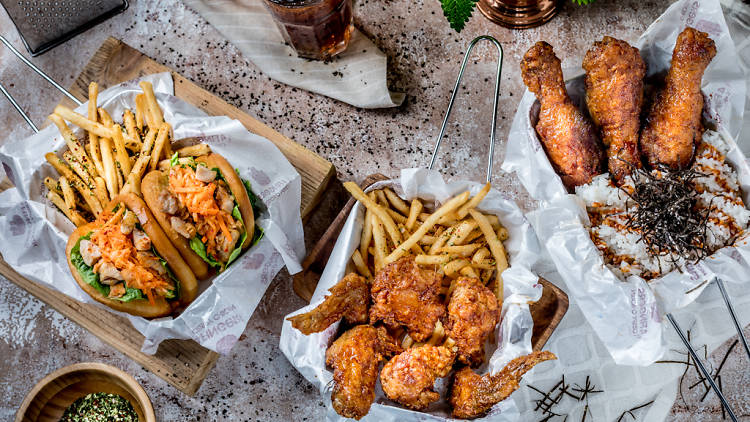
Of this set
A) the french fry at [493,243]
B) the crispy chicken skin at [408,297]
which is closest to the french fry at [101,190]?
the crispy chicken skin at [408,297]

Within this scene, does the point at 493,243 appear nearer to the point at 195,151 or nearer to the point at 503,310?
the point at 503,310

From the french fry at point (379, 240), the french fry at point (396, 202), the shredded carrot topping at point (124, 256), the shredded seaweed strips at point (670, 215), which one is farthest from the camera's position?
the french fry at point (396, 202)

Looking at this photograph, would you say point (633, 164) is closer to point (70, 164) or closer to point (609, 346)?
point (609, 346)

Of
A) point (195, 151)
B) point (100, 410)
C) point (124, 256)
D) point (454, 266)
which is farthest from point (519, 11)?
point (100, 410)

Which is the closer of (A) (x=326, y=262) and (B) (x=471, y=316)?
(B) (x=471, y=316)

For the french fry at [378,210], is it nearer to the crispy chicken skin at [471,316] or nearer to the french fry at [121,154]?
the crispy chicken skin at [471,316]

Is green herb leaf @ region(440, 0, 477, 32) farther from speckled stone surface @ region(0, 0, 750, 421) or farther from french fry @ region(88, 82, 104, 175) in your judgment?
french fry @ region(88, 82, 104, 175)

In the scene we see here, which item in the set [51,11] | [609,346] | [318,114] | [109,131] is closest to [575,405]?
[609,346]
